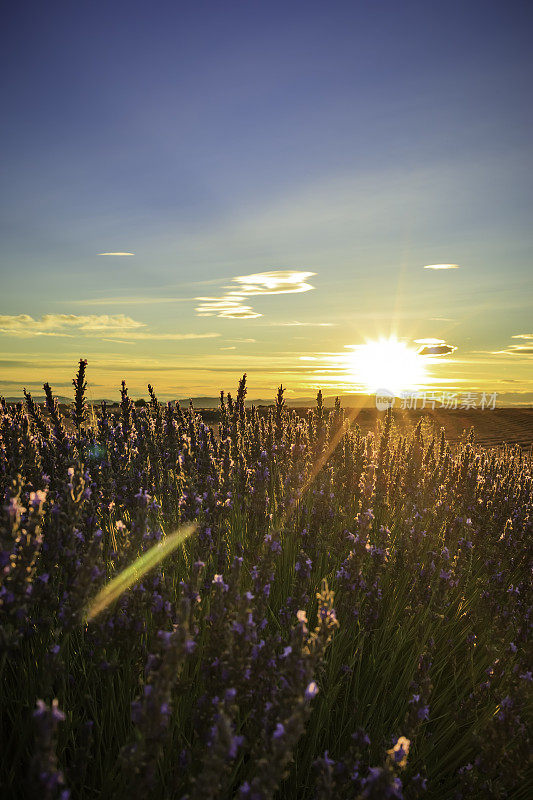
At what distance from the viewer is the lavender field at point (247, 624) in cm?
151

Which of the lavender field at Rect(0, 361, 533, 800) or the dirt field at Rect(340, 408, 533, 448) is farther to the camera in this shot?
the dirt field at Rect(340, 408, 533, 448)

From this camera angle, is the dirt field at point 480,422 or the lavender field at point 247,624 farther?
the dirt field at point 480,422

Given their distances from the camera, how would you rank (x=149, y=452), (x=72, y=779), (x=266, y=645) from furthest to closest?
(x=149, y=452) < (x=266, y=645) < (x=72, y=779)

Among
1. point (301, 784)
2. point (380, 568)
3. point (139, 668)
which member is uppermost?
point (380, 568)

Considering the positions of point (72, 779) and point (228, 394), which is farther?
point (228, 394)

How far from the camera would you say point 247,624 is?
4.96ft

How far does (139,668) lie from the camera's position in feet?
6.88

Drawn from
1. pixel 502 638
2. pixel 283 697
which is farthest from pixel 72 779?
pixel 502 638

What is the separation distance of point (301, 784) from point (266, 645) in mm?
781

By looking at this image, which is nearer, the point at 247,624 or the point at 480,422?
the point at 247,624

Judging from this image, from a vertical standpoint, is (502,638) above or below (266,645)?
below

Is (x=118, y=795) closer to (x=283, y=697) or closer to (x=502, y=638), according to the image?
(x=283, y=697)

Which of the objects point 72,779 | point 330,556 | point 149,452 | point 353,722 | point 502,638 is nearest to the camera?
point 72,779

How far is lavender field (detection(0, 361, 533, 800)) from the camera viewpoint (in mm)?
1511
